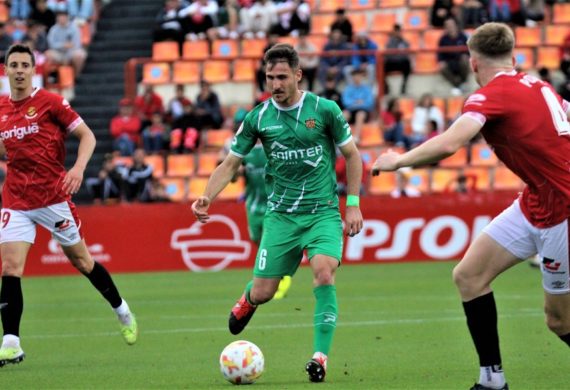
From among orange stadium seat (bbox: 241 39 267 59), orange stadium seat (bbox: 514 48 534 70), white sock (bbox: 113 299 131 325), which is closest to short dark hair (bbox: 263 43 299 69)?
white sock (bbox: 113 299 131 325)

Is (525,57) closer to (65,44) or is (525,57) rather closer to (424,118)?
(424,118)

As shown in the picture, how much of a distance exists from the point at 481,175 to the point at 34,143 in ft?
47.6

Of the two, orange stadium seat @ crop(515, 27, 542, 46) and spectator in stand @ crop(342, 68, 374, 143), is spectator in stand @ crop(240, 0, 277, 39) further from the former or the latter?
orange stadium seat @ crop(515, 27, 542, 46)

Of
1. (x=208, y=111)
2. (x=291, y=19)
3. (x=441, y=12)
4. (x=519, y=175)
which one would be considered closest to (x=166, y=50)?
(x=291, y=19)

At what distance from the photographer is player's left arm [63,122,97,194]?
36.0 ft

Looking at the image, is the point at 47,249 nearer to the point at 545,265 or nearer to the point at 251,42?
the point at 251,42

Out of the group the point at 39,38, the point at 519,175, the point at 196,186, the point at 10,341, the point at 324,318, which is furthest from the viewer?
the point at 39,38

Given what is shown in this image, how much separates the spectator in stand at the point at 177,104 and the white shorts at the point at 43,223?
48.7 ft

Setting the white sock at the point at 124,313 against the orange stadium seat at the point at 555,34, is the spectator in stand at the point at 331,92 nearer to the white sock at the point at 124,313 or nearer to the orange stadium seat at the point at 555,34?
the orange stadium seat at the point at 555,34

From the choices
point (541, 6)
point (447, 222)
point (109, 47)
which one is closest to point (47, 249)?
point (447, 222)

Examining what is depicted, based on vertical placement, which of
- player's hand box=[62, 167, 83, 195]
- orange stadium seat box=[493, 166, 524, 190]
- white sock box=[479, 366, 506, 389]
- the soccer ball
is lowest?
orange stadium seat box=[493, 166, 524, 190]

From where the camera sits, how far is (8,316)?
436 inches

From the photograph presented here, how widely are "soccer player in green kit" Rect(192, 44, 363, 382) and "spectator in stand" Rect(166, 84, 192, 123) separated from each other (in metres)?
16.3

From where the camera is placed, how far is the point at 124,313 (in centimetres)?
1219
